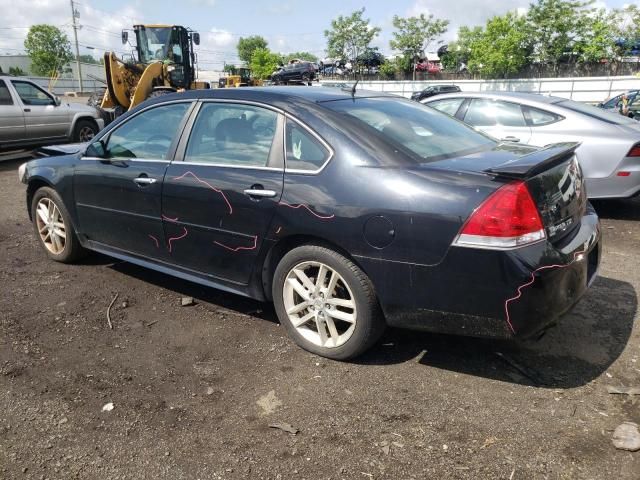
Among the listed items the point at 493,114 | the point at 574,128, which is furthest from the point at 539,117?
the point at 493,114

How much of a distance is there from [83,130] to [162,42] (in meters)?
6.07

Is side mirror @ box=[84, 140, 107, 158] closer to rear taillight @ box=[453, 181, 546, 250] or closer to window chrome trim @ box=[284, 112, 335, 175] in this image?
window chrome trim @ box=[284, 112, 335, 175]

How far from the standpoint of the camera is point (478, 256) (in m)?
2.64

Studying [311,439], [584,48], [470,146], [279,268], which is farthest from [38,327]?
[584,48]

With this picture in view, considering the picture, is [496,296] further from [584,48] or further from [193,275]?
[584,48]

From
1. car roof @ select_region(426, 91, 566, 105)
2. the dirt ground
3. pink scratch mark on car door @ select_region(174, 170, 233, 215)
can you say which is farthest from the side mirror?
car roof @ select_region(426, 91, 566, 105)

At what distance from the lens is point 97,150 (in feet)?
14.8

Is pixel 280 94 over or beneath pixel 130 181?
over

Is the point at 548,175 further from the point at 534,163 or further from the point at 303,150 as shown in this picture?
the point at 303,150

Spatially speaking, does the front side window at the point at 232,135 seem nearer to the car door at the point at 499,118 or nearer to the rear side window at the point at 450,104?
the car door at the point at 499,118

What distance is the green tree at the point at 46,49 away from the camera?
73.0m

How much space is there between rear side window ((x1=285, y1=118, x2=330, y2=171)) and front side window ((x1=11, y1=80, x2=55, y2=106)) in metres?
10.6

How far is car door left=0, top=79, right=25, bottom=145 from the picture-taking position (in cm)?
1112

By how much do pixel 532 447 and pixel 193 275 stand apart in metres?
2.47
